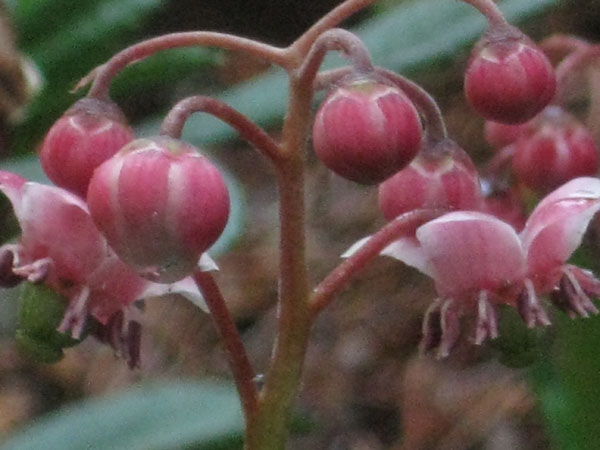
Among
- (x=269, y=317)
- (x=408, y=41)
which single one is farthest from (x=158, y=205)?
(x=269, y=317)

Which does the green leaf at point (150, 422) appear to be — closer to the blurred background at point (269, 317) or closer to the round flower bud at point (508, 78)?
the blurred background at point (269, 317)

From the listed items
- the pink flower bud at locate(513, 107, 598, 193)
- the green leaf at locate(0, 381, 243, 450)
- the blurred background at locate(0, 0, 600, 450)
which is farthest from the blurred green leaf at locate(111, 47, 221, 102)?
the pink flower bud at locate(513, 107, 598, 193)

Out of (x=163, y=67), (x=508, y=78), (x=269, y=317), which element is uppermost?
(x=508, y=78)

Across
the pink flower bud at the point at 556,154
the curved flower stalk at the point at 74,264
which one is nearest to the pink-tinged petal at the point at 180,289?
the curved flower stalk at the point at 74,264

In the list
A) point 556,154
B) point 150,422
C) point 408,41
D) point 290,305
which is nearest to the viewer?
point 290,305

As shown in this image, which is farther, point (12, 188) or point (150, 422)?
point (150, 422)

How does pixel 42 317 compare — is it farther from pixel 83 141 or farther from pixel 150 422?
pixel 150 422

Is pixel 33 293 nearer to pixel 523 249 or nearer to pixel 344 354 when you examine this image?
pixel 523 249

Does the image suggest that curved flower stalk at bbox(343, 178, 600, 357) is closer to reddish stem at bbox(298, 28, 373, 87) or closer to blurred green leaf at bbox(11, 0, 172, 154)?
reddish stem at bbox(298, 28, 373, 87)
